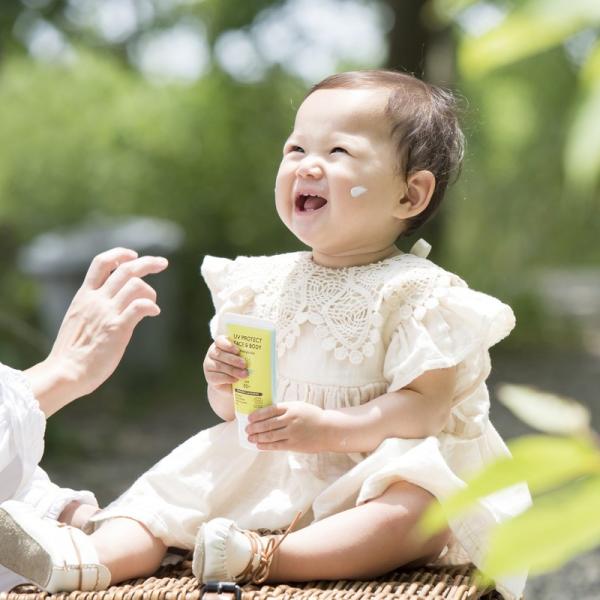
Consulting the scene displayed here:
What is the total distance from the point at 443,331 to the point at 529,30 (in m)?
1.23

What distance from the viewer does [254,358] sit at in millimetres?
1489

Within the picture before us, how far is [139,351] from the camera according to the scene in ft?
20.8

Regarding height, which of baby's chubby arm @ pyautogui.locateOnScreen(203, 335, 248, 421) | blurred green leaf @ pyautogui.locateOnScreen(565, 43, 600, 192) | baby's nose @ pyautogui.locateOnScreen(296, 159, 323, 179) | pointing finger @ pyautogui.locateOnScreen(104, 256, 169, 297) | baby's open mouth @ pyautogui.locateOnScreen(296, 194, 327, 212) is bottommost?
baby's chubby arm @ pyautogui.locateOnScreen(203, 335, 248, 421)

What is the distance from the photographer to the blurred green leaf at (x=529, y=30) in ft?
1.24

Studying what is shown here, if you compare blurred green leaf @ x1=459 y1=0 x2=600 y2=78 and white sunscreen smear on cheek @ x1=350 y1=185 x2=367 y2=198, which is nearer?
blurred green leaf @ x1=459 y1=0 x2=600 y2=78

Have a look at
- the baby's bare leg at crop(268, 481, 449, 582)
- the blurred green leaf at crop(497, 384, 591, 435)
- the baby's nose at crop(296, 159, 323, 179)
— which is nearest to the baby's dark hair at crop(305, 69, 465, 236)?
the baby's nose at crop(296, 159, 323, 179)

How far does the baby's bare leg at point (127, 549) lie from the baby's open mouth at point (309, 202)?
574 millimetres

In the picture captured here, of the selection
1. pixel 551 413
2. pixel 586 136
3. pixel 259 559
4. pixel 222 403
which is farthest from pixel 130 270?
pixel 586 136

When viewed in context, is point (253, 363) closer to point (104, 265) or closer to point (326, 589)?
point (326, 589)

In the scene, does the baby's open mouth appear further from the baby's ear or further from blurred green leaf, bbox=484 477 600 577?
blurred green leaf, bbox=484 477 600 577

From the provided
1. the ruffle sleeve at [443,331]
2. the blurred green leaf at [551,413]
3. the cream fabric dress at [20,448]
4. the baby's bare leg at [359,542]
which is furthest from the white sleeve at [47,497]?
the blurred green leaf at [551,413]

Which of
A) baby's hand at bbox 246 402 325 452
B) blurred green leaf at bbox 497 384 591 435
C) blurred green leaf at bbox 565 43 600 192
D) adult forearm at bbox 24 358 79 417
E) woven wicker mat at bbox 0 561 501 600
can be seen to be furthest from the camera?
adult forearm at bbox 24 358 79 417

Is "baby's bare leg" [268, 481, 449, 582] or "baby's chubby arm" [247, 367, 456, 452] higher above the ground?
"baby's chubby arm" [247, 367, 456, 452]

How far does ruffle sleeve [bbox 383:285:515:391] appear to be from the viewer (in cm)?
157
